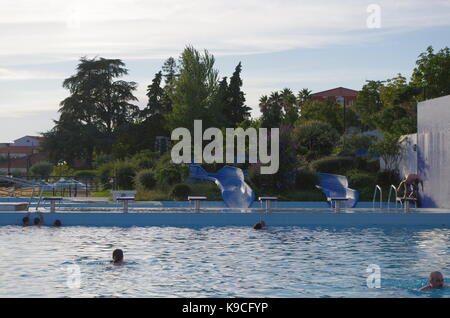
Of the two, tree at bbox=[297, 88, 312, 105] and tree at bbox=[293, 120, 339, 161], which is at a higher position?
tree at bbox=[297, 88, 312, 105]

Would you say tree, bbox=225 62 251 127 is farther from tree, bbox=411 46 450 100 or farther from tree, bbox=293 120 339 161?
tree, bbox=293 120 339 161

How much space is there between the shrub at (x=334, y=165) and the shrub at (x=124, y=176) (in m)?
8.70

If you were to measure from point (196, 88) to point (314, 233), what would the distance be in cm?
3604

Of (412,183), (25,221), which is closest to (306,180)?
(412,183)

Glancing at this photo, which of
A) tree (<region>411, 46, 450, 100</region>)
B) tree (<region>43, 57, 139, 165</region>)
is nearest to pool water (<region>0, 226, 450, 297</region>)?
tree (<region>411, 46, 450, 100</region>)

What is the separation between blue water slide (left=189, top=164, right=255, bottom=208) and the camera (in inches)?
914

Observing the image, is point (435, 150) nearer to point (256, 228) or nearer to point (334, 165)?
point (334, 165)

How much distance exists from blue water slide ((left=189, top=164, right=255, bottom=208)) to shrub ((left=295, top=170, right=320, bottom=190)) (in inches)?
124

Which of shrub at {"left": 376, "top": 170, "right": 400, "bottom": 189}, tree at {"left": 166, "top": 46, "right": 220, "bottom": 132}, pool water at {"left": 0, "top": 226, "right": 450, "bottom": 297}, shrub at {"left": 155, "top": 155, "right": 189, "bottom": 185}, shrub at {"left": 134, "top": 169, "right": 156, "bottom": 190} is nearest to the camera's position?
pool water at {"left": 0, "top": 226, "right": 450, "bottom": 297}

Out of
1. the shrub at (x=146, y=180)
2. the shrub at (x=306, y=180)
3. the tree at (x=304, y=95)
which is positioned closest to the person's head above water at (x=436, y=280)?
the shrub at (x=306, y=180)

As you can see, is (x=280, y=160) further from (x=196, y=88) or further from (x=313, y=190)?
(x=196, y=88)

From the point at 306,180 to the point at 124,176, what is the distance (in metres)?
8.84
